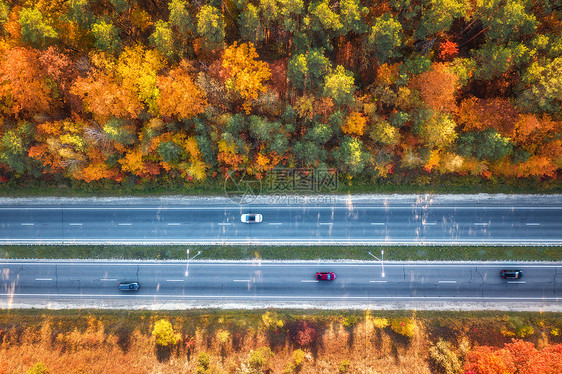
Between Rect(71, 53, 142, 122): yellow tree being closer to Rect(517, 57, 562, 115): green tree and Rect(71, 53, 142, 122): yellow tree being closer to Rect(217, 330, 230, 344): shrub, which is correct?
Rect(217, 330, 230, 344): shrub

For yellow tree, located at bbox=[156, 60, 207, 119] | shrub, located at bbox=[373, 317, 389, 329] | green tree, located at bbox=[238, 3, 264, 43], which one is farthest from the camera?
shrub, located at bbox=[373, 317, 389, 329]

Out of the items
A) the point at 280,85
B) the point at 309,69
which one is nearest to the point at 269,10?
the point at 309,69

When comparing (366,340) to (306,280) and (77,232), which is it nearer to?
(306,280)

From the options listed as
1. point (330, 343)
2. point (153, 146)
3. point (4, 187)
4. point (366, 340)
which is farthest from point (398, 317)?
point (4, 187)

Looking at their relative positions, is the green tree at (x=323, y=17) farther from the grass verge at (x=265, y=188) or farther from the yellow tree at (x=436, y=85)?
the grass verge at (x=265, y=188)

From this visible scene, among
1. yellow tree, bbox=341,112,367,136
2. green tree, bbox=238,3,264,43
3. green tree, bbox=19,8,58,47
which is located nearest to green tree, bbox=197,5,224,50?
green tree, bbox=238,3,264,43

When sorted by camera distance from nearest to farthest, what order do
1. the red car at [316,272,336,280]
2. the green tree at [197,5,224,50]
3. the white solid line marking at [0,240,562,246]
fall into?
the green tree at [197,5,224,50] → the red car at [316,272,336,280] → the white solid line marking at [0,240,562,246]
